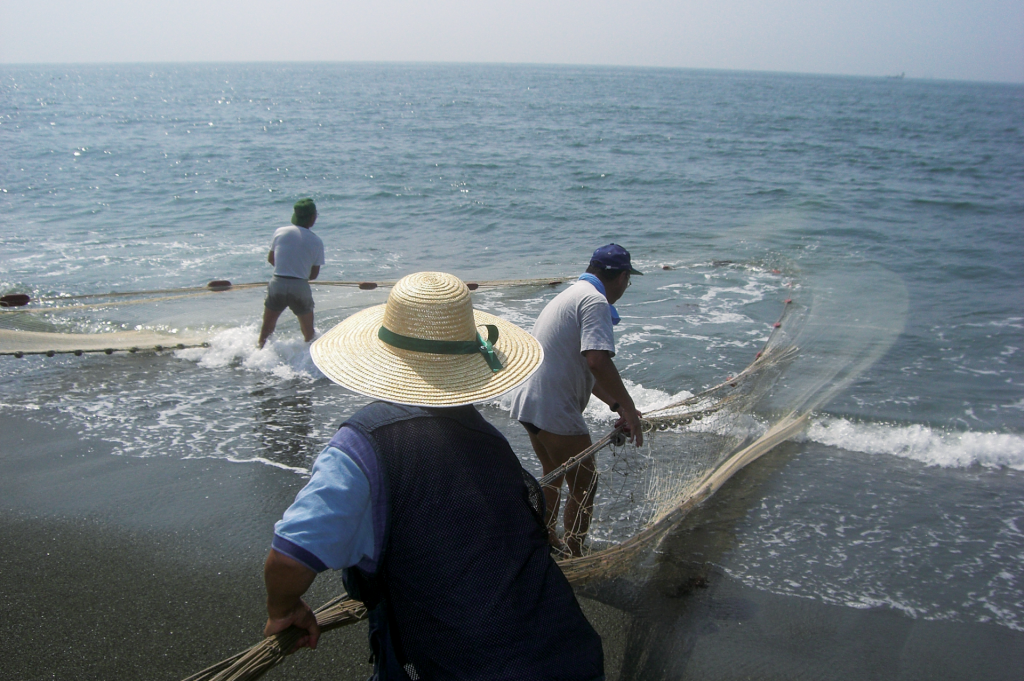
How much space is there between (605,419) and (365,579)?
4.58 m

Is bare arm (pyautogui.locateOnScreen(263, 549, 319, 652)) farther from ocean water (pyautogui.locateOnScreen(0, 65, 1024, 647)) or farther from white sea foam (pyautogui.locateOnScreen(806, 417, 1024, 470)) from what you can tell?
white sea foam (pyautogui.locateOnScreen(806, 417, 1024, 470))

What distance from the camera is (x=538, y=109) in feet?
152

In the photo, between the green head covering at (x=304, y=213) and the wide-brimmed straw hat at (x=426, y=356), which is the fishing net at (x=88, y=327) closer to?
the green head covering at (x=304, y=213)

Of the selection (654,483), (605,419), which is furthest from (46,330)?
(654,483)

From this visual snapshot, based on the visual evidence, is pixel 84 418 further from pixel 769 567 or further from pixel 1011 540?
pixel 1011 540

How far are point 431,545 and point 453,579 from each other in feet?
0.28

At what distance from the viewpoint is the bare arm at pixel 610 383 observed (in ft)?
10.5

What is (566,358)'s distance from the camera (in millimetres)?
3344

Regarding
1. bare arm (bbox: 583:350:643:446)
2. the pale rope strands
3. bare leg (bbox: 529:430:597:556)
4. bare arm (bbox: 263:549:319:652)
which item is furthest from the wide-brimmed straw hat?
bare leg (bbox: 529:430:597:556)

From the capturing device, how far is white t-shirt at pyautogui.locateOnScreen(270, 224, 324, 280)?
6.51 m

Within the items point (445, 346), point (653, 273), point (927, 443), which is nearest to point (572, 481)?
point (445, 346)

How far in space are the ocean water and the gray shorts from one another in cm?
57

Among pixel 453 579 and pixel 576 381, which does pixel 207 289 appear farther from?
pixel 453 579

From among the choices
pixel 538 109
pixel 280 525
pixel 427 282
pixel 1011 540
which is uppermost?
pixel 538 109
